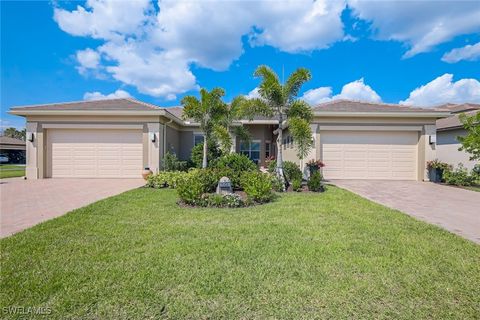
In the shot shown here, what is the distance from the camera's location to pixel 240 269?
10.7 feet

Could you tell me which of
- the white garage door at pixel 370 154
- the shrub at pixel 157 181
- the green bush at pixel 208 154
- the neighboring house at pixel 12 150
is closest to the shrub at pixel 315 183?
the white garage door at pixel 370 154

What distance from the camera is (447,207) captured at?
7.17 metres

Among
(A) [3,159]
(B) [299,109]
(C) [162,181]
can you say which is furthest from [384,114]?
(A) [3,159]

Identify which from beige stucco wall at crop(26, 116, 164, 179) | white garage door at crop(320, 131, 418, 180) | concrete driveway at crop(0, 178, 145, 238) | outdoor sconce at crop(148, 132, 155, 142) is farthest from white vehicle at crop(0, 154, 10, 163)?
white garage door at crop(320, 131, 418, 180)

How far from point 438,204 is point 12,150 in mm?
48425

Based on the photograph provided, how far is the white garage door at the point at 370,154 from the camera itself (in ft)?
43.3

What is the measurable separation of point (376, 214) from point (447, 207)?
9.48 feet

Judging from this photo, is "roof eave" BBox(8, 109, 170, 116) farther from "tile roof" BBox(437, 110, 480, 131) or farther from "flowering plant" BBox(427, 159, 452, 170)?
"tile roof" BBox(437, 110, 480, 131)

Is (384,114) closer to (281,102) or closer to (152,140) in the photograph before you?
(281,102)

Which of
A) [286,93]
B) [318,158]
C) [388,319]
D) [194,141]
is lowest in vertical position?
[388,319]

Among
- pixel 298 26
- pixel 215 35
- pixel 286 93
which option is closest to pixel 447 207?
pixel 286 93

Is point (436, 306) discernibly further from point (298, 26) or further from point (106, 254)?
point (298, 26)

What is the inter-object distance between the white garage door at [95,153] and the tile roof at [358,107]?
10.4 meters

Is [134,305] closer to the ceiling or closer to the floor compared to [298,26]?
closer to the floor
